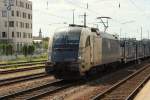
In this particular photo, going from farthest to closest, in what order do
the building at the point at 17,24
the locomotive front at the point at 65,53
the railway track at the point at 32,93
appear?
the building at the point at 17,24
the locomotive front at the point at 65,53
the railway track at the point at 32,93

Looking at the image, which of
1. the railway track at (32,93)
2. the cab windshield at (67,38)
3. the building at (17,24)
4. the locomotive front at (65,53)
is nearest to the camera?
the railway track at (32,93)

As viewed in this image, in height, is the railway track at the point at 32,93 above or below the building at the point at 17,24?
below

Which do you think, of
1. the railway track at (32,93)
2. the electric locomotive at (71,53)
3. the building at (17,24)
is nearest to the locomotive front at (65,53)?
the electric locomotive at (71,53)

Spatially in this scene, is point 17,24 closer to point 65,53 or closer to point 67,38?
point 67,38

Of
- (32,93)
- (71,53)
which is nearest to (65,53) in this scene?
(71,53)

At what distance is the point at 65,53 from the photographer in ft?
72.5

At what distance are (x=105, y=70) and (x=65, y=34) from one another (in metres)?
10.1

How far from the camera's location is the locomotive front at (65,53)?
71.3ft

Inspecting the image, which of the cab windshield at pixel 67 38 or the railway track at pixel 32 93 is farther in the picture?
the cab windshield at pixel 67 38

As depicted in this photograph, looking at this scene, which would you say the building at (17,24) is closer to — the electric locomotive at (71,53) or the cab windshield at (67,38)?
the electric locomotive at (71,53)

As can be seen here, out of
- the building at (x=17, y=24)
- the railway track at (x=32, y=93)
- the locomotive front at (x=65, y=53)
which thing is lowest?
the railway track at (x=32, y=93)

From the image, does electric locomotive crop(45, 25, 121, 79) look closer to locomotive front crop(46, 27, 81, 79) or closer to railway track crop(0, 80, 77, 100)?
locomotive front crop(46, 27, 81, 79)

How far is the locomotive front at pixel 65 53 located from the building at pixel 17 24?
82.9m

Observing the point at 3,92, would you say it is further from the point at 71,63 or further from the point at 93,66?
the point at 93,66
